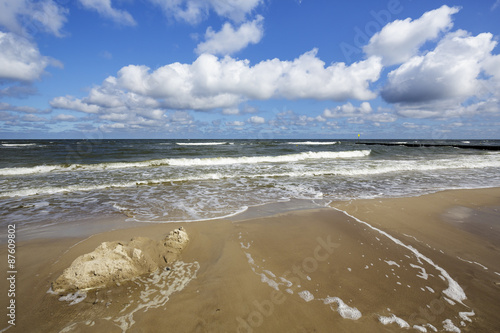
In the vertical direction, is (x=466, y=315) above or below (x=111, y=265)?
below

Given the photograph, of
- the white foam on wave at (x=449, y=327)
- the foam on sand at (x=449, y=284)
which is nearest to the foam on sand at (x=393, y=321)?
the white foam on wave at (x=449, y=327)

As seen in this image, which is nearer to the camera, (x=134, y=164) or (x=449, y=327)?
(x=449, y=327)

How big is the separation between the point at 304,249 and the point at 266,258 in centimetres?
80

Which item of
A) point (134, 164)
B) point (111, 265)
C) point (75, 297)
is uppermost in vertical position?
point (111, 265)

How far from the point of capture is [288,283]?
10.3 ft

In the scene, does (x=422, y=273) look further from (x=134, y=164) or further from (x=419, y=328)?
(x=134, y=164)

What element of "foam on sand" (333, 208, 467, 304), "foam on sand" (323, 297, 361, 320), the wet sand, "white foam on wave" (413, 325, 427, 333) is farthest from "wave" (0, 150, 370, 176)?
"white foam on wave" (413, 325, 427, 333)

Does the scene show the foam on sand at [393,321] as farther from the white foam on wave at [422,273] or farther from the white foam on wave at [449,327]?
the white foam on wave at [422,273]

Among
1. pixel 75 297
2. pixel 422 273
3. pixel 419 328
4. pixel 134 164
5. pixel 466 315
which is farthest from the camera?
pixel 134 164

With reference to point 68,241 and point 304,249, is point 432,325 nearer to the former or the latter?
point 304,249

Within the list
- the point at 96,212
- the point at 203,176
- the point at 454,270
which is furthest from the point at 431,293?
the point at 203,176

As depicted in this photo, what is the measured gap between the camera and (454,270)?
3.49 meters

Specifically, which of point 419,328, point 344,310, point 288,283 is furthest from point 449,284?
point 288,283

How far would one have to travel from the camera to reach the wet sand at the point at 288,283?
2.49 metres
